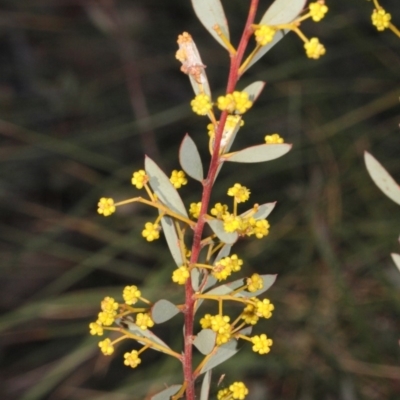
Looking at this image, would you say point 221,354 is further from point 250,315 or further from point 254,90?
point 254,90

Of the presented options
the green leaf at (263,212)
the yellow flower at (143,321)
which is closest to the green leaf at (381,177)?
the green leaf at (263,212)

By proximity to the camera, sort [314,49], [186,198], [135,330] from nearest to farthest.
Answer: [314,49] < [135,330] < [186,198]

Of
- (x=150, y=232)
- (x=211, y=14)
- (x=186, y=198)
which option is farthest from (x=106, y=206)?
(x=186, y=198)

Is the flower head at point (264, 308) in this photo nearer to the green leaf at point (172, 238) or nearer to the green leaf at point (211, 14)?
the green leaf at point (172, 238)

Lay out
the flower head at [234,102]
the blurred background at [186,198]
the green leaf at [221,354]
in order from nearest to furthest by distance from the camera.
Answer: the flower head at [234,102], the green leaf at [221,354], the blurred background at [186,198]

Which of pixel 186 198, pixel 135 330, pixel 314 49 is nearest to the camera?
pixel 314 49

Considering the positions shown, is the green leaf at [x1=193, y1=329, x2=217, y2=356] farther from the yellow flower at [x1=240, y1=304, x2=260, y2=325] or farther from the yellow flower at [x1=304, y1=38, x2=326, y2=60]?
the yellow flower at [x1=304, y1=38, x2=326, y2=60]

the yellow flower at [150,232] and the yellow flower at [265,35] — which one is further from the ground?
the yellow flower at [265,35]

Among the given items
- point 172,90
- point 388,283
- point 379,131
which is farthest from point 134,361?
point 172,90

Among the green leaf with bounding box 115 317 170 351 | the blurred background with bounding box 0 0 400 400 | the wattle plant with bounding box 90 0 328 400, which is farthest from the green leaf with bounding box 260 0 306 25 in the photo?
the blurred background with bounding box 0 0 400 400
